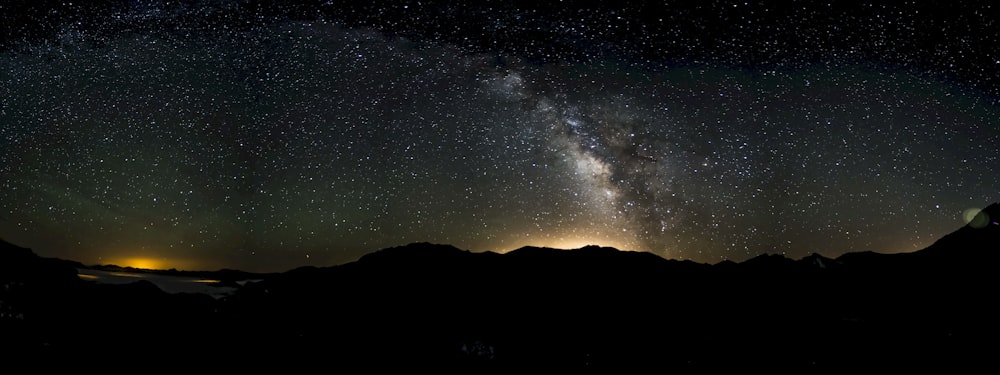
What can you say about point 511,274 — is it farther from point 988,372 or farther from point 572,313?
point 988,372

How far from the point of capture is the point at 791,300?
16828 millimetres

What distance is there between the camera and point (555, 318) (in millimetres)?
19203

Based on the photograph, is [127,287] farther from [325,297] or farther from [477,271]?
[477,271]

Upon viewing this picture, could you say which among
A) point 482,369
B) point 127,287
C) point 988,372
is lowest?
point 482,369

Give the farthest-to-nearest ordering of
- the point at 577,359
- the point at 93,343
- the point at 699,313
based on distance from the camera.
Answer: the point at 699,313 → the point at 577,359 → the point at 93,343

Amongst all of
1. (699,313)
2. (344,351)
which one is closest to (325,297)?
(344,351)

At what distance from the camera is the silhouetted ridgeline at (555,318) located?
13.8 m

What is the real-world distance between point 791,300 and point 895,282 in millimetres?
3894

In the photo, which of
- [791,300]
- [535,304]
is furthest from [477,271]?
[791,300]

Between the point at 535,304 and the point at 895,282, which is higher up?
the point at 895,282

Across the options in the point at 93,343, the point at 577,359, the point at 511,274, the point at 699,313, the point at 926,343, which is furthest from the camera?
the point at 511,274

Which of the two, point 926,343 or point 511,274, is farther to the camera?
point 511,274

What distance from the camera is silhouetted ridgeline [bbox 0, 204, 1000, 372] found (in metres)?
13.8

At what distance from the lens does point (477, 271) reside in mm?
22844
